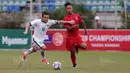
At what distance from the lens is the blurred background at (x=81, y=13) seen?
113 feet

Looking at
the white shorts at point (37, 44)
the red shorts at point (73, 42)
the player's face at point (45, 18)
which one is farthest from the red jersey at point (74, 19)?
the white shorts at point (37, 44)

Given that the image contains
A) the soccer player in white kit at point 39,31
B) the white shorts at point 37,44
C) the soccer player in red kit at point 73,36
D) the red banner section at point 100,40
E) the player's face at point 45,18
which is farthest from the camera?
the red banner section at point 100,40

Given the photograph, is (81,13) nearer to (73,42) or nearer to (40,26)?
(40,26)

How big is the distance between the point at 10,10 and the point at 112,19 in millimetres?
9174

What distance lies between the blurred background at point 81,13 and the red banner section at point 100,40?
267 cm

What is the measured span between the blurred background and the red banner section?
8.75ft

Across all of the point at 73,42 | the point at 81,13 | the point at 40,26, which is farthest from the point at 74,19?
the point at 81,13

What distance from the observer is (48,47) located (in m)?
30.5

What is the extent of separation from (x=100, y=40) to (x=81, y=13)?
21.1 feet

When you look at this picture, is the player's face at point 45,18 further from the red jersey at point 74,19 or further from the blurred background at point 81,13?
the blurred background at point 81,13

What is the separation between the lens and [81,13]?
36.3 meters

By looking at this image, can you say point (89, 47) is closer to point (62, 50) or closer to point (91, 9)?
point (62, 50)

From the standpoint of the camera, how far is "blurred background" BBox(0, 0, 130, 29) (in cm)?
3453

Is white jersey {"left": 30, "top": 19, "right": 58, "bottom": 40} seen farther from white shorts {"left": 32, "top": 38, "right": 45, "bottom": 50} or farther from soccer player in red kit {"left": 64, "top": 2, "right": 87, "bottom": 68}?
soccer player in red kit {"left": 64, "top": 2, "right": 87, "bottom": 68}
